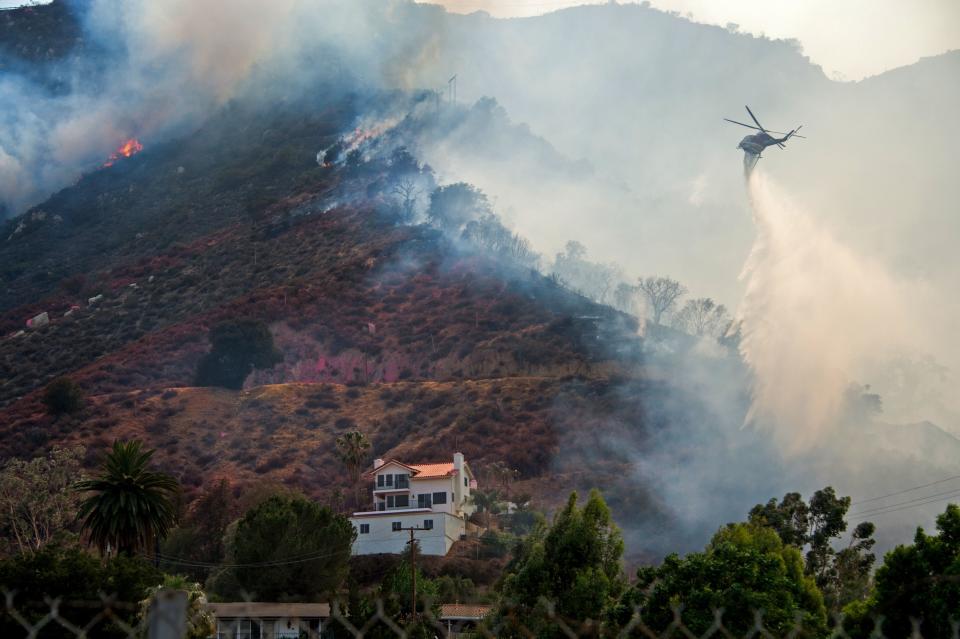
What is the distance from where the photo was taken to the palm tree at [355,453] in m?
76.5

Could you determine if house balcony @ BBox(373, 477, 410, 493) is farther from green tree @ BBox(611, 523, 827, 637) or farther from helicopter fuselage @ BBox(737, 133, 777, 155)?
green tree @ BBox(611, 523, 827, 637)

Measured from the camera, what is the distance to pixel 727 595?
92.3 feet

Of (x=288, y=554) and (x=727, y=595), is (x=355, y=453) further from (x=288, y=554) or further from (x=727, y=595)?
(x=727, y=595)

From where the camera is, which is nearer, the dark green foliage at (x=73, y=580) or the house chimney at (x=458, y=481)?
the dark green foliage at (x=73, y=580)

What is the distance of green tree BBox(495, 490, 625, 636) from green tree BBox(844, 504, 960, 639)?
11.5 metres

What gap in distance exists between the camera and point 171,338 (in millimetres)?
119438

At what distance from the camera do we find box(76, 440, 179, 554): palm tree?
1777 inches

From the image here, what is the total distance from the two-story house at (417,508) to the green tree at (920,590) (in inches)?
1746

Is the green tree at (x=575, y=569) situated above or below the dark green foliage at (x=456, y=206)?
below

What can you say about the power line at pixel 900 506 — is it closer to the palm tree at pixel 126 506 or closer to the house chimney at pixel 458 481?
the house chimney at pixel 458 481

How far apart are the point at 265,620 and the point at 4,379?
8909 cm

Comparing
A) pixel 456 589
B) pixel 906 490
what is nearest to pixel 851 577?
pixel 456 589

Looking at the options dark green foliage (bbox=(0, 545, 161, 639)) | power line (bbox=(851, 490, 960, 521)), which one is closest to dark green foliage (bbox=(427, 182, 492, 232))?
power line (bbox=(851, 490, 960, 521))

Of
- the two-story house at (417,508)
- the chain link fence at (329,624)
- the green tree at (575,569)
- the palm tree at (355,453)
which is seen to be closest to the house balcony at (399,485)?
the two-story house at (417,508)
